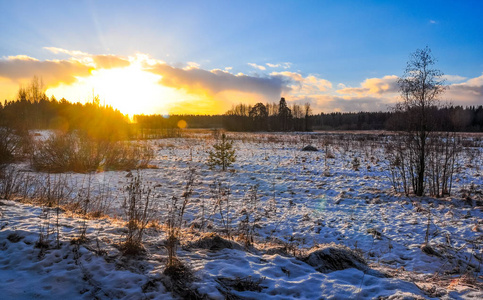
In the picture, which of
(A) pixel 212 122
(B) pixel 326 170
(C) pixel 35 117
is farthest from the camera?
(A) pixel 212 122

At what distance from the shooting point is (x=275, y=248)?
4594mm

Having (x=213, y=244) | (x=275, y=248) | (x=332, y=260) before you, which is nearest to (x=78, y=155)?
(x=213, y=244)

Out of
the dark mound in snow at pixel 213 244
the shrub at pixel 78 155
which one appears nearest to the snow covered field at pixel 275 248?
the dark mound in snow at pixel 213 244

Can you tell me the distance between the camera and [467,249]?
5.12 m

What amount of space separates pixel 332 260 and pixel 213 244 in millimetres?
1907

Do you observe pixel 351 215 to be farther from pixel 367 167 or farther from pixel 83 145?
pixel 83 145

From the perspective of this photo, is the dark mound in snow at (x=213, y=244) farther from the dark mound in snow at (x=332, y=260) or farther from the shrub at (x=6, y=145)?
the shrub at (x=6, y=145)

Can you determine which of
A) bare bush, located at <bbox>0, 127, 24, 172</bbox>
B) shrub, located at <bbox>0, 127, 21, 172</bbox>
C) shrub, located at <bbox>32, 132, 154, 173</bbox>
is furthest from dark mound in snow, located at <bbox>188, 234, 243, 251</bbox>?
shrub, located at <bbox>0, 127, 21, 172</bbox>

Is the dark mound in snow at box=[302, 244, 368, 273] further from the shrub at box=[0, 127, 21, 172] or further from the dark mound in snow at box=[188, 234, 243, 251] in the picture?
the shrub at box=[0, 127, 21, 172]

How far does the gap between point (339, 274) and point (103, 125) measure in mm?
15699

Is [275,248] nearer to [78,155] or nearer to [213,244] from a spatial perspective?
[213,244]

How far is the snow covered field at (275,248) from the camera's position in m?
3.08

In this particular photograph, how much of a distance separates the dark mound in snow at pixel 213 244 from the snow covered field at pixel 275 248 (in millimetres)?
41

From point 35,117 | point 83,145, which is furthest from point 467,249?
point 35,117
